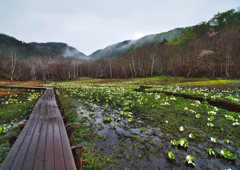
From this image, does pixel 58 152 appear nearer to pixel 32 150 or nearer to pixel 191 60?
pixel 32 150

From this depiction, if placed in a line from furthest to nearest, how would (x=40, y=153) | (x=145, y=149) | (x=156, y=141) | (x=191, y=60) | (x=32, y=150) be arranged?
(x=191, y=60)
(x=156, y=141)
(x=145, y=149)
(x=32, y=150)
(x=40, y=153)

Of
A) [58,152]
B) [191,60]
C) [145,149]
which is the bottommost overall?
[145,149]

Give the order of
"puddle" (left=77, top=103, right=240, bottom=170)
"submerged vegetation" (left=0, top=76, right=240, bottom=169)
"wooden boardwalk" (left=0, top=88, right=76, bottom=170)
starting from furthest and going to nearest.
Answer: "submerged vegetation" (left=0, top=76, right=240, bottom=169) < "puddle" (left=77, top=103, right=240, bottom=170) < "wooden boardwalk" (left=0, top=88, right=76, bottom=170)

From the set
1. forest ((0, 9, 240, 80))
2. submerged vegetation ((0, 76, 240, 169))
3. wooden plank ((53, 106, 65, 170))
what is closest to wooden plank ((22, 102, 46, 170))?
wooden plank ((53, 106, 65, 170))

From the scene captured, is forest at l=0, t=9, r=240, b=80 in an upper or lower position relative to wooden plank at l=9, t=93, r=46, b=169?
upper

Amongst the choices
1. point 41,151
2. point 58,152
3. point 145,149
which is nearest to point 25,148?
point 41,151

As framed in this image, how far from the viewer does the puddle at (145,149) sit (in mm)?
4195

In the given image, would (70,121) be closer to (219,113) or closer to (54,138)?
(54,138)

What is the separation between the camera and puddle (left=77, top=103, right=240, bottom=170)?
4.20m

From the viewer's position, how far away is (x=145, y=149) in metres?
5.11

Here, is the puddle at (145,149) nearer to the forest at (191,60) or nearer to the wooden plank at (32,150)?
the wooden plank at (32,150)

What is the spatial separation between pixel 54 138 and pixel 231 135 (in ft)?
27.4

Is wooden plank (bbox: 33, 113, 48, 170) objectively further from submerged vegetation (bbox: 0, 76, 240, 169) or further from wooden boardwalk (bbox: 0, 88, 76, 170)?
submerged vegetation (bbox: 0, 76, 240, 169)

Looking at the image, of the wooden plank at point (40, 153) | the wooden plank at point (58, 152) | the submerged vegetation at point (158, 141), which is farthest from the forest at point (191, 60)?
the wooden plank at point (40, 153)
